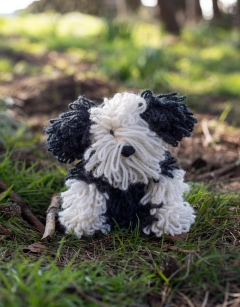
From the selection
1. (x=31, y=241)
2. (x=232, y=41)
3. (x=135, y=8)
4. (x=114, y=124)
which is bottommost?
(x=135, y=8)

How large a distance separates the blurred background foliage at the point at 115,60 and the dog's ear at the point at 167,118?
0.45 metres

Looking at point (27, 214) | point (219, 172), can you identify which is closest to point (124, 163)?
point (27, 214)

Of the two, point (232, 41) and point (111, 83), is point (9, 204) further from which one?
point (232, 41)

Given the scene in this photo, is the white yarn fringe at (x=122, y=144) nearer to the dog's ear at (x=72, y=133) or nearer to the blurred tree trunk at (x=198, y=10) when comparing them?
the dog's ear at (x=72, y=133)

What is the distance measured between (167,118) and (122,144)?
247 mm

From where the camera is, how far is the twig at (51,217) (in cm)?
207

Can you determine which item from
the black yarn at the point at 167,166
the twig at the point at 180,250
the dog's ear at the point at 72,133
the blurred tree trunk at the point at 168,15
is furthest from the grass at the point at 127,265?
the blurred tree trunk at the point at 168,15

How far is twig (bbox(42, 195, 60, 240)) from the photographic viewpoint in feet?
6.79

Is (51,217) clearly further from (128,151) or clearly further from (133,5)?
(133,5)

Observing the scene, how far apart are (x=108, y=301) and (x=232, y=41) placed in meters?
11.7

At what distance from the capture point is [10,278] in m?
1.54

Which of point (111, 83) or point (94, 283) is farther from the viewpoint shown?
point (111, 83)

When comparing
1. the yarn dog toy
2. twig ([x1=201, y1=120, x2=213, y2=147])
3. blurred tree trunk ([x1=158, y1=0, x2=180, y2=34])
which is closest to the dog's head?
the yarn dog toy

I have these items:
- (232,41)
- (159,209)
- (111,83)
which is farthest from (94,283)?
(232,41)
